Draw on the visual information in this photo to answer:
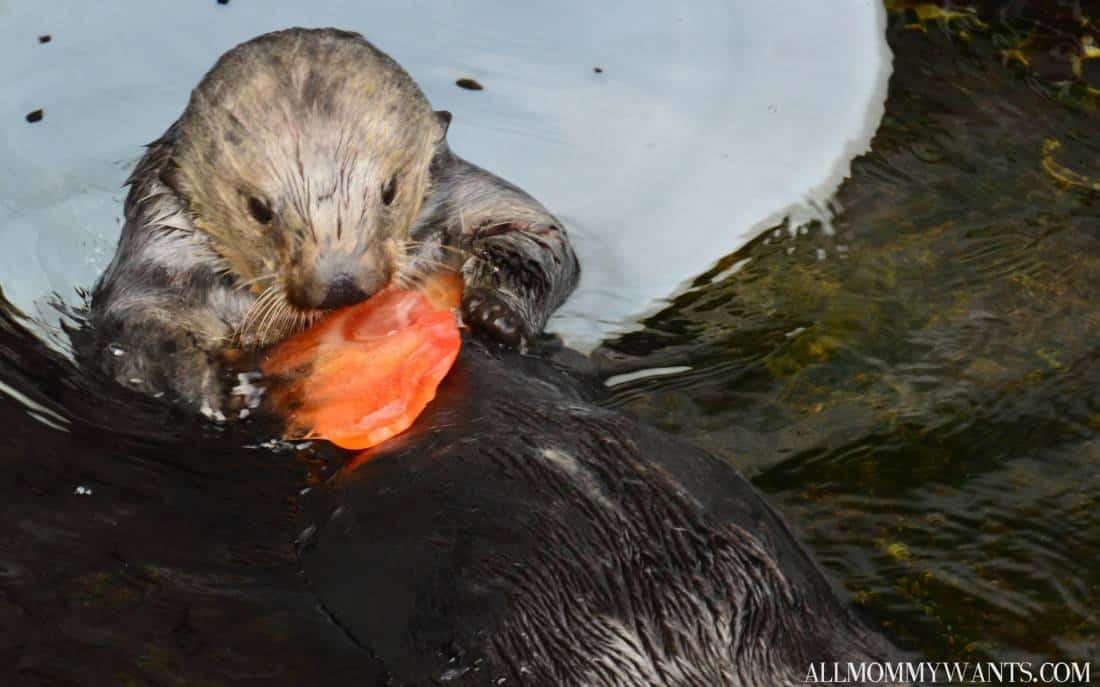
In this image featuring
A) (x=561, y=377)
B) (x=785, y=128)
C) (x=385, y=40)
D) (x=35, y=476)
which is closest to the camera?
(x=35, y=476)

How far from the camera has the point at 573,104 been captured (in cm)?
575

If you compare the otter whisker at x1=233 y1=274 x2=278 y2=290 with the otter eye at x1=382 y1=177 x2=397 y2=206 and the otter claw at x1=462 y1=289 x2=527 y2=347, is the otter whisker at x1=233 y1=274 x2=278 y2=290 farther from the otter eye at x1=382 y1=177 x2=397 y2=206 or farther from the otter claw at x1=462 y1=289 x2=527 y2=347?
the otter claw at x1=462 y1=289 x2=527 y2=347

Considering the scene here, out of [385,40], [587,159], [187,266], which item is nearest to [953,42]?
[587,159]

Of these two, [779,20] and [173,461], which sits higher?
[779,20]

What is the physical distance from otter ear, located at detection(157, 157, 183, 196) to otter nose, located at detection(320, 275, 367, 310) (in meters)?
0.66

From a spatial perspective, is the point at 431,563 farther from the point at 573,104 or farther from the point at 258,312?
the point at 573,104

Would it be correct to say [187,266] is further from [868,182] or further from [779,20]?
[779,20]

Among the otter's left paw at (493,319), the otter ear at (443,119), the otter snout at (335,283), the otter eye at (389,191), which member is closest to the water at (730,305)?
the otter snout at (335,283)

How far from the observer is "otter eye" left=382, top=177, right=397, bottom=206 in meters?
3.58

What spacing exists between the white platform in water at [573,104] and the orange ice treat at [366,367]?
4.10ft

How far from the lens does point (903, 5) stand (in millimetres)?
5703

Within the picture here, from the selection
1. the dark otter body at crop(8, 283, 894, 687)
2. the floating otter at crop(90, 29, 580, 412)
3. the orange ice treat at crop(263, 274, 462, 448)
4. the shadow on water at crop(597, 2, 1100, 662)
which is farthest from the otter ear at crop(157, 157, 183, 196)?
the shadow on water at crop(597, 2, 1100, 662)

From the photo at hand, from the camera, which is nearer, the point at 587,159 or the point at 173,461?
the point at 173,461

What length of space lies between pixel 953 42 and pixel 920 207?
974mm
